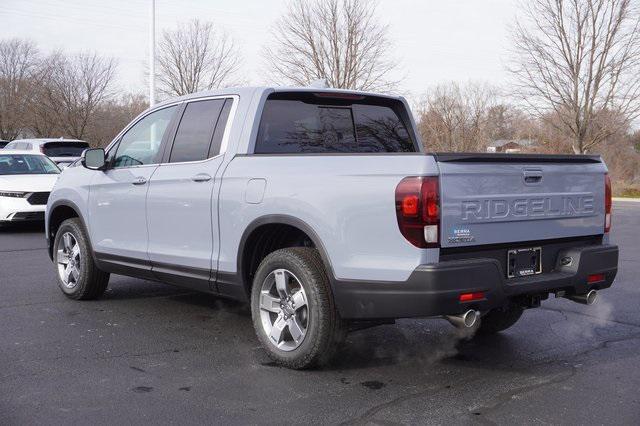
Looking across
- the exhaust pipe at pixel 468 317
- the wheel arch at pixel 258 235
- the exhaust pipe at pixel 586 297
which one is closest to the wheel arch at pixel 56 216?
the wheel arch at pixel 258 235

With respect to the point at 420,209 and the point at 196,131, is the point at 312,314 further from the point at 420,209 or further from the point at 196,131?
the point at 196,131

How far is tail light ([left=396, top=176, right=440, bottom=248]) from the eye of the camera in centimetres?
399

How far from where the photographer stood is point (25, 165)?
13.9m

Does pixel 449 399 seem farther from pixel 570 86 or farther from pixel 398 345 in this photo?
pixel 570 86

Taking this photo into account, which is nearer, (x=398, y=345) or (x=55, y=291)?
(x=398, y=345)

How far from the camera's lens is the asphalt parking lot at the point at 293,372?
3.95 meters

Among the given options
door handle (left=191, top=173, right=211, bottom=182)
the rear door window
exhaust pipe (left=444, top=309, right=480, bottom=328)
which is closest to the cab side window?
the rear door window

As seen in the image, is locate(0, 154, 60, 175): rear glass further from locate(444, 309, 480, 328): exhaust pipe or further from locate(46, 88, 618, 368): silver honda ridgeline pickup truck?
locate(444, 309, 480, 328): exhaust pipe

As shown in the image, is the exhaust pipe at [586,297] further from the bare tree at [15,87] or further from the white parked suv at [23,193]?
the bare tree at [15,87]

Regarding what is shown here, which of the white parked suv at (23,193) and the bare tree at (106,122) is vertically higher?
the bare tree at (106,122)

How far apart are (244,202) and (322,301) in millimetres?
954

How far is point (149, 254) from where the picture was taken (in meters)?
5.90

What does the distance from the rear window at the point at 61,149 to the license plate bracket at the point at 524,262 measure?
16.6 meters

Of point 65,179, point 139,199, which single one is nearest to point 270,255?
point 139,199
